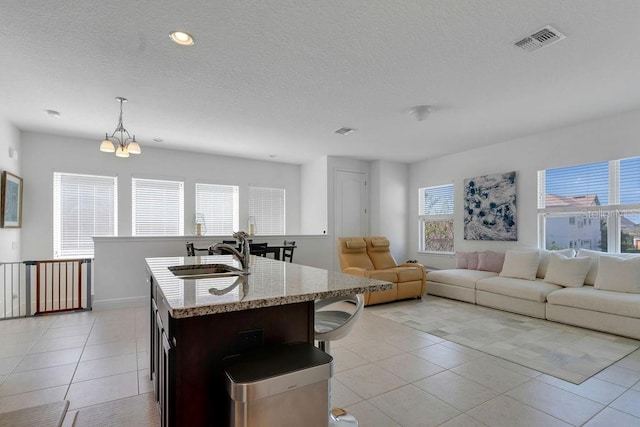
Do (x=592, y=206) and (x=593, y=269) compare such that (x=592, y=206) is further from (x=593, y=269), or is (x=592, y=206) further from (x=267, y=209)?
(x=267, y=209)

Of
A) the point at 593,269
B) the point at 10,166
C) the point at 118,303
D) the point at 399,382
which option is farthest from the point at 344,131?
the point at 10,166

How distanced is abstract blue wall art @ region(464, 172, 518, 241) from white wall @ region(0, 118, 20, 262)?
710 cm

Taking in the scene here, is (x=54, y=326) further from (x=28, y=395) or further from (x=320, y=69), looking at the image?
(x=320, y=69)

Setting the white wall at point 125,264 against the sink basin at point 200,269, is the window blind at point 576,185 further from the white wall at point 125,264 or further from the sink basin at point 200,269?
the white wall at point 125,264

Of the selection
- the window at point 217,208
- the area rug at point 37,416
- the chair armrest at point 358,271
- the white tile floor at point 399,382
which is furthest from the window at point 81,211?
the chair armrest at point 358,271

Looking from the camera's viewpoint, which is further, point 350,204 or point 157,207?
point 350,204

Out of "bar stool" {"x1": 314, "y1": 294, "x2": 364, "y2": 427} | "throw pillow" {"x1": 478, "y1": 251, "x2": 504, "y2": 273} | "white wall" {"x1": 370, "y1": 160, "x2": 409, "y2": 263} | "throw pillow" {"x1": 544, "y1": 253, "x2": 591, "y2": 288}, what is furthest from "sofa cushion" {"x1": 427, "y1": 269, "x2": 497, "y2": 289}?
"bar stool" {"x1": 314, "y1": 294, "x2": 364, "y2": 427}

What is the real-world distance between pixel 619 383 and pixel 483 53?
2.79m

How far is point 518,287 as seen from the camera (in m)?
4.36

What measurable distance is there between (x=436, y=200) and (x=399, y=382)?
4975 millimetres

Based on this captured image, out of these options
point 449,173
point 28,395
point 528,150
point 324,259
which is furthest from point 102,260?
point 528,150

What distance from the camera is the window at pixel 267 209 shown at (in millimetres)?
6988

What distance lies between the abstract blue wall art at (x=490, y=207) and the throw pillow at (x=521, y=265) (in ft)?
1.85

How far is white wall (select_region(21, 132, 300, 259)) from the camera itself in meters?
5.00
